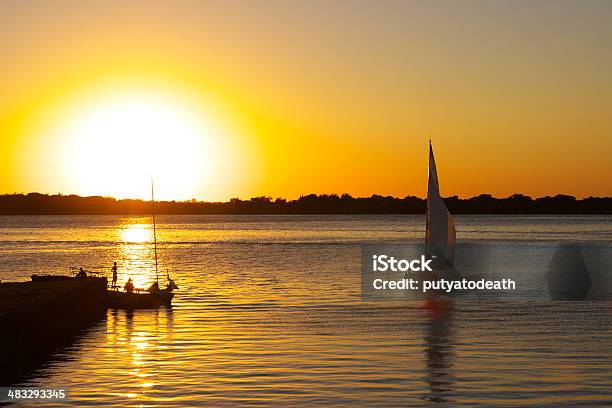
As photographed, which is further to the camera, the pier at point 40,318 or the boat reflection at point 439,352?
the pier at point 40,318

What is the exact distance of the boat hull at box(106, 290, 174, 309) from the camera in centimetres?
5556

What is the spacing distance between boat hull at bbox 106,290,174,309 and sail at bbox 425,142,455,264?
62.9ft

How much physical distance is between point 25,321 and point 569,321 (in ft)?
92.6

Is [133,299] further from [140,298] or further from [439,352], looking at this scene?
[439,352]

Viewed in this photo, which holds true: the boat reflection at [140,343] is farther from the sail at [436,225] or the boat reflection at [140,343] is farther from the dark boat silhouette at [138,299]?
the sail at [436,225]

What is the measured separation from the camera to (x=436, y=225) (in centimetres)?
6450

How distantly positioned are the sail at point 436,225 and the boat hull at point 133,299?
19162mm

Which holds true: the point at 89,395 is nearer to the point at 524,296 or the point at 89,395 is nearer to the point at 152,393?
the point at 152,393

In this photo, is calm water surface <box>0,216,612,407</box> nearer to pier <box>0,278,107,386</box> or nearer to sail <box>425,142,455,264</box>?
pier <box>0,278,107,386</box>

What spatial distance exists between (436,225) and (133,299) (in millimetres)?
21551

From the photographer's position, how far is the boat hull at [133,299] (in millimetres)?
55562

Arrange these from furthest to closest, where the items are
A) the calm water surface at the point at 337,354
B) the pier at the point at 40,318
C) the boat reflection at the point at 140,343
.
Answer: the pier at the point at 40,318 < the boat reflection at the point at 140,343 < the calm water surface at the point at 337,354

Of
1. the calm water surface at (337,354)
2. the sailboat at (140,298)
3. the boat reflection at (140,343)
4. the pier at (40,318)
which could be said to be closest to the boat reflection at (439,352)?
the calm water surface at (337,354)

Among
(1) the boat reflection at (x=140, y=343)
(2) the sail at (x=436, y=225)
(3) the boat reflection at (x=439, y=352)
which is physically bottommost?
(3) the boat reflection at (x=439, y=352)
